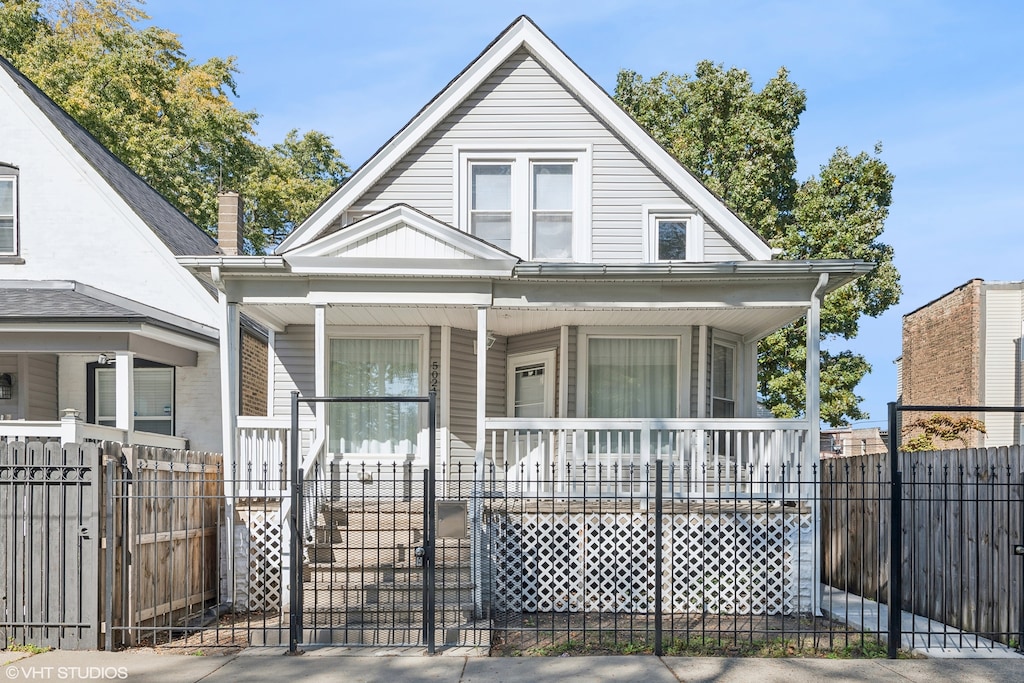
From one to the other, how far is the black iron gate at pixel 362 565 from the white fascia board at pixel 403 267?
166 cm

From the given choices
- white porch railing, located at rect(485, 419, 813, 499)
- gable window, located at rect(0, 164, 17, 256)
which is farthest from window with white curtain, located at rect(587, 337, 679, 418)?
gable window, located at rect(0, 164, 17, 256)

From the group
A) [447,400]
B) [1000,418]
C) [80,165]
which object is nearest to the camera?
[447,400]

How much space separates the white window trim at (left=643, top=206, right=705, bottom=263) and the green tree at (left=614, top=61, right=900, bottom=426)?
9.28m

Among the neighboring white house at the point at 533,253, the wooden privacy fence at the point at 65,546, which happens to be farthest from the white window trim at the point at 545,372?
the wooden privacy fence at the point at 65,546

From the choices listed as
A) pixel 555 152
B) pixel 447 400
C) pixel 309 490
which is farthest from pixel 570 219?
pixel 309 490

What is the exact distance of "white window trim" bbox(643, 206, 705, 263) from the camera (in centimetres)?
1437

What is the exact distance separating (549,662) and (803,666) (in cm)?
222

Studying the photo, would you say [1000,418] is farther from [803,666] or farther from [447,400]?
[803,666]

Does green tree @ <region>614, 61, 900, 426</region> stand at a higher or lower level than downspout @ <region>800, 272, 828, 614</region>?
higher

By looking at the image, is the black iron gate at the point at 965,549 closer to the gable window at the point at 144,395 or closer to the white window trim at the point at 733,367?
the white window trim at the point at 733,367

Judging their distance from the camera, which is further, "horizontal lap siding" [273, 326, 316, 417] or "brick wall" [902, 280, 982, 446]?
"brick wall" [902, 280, 982, 446]

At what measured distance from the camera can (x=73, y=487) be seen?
8.85 m

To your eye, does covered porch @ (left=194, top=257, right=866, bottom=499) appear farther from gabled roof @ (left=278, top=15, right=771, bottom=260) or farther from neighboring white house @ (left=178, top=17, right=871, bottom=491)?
gabled roof @ (left=278, top=15, right=771, bottom=260)

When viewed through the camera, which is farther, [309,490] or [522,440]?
[522,440]
